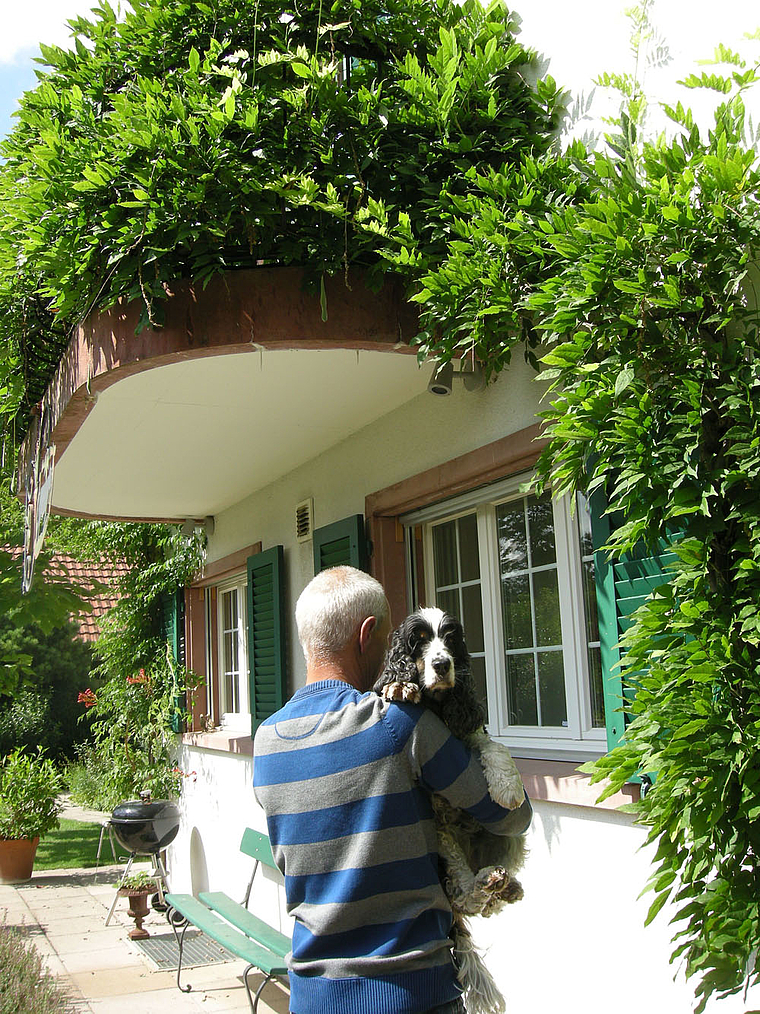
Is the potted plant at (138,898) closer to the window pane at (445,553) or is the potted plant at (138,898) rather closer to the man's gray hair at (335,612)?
the window pane at (445,553)

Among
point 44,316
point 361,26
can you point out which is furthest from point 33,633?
point 361,26

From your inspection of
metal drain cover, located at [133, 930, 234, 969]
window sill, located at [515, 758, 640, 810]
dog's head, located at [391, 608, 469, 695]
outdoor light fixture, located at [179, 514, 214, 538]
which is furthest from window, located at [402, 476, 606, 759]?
outdoor light fixture, located at [179, 514, 214, 538]

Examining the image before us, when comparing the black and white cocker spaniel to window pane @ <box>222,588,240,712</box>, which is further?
window pane @ <box>222,588,240,712</box>

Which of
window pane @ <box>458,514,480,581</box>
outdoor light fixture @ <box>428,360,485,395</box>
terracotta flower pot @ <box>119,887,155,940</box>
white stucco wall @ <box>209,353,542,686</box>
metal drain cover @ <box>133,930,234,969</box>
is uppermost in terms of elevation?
outdoor light fixture @ <box>428,360,485,395</box>

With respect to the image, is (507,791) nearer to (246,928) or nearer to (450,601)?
(450,601)

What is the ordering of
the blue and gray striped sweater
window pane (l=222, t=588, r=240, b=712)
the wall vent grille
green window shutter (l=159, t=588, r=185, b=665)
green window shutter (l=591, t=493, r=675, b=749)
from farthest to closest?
green window shutter (l=159, t=588, r=185, b=665) → window pane (l=222, t=588, r=240, b=712) → the wall vent grille → green window shutter (l=591, t=493, r=675, b=749) → the blue and gray striped sweater

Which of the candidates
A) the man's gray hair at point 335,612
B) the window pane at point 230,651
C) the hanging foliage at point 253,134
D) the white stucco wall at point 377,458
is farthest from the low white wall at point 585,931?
the window pane at point 230,651

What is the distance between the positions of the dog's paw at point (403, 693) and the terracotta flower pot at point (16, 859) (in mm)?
9490

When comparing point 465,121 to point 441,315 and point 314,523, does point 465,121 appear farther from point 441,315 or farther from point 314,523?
point 314,523

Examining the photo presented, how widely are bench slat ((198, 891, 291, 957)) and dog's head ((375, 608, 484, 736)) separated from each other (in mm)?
3441

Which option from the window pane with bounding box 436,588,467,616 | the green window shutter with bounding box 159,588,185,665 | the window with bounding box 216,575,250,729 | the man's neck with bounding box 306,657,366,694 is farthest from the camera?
the green window shutter with bounding box 159,588,185,665

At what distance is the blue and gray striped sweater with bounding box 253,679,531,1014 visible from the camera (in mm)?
1858

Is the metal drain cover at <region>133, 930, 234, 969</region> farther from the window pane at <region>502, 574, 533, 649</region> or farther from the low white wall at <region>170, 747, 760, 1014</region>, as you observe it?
the window pane at <region>502, 574, 533, 649</region>

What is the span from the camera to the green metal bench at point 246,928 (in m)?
4.88
